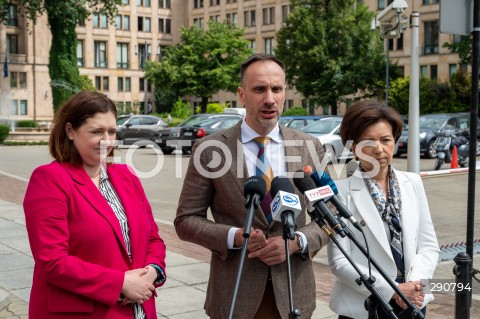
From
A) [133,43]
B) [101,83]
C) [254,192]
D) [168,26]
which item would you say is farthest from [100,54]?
[254,192]

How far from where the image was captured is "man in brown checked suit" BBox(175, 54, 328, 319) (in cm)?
327

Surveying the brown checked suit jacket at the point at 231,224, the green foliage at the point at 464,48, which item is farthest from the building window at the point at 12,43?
the brown checked suit jacket at the point at 231,224

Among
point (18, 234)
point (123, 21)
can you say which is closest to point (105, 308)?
point (18, 234)

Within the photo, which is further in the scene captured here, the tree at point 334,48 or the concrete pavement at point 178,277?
the tree at point 334,48

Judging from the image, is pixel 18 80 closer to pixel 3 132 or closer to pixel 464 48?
pixel 3 132

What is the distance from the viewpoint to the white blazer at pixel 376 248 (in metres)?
3.52

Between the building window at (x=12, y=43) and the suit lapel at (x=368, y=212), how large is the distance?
245ft

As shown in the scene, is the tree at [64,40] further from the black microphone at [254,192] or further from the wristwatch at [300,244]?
the black microphone at [254,192]

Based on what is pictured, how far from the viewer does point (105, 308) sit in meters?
3.15

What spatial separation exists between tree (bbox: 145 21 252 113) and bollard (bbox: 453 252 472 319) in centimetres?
6049

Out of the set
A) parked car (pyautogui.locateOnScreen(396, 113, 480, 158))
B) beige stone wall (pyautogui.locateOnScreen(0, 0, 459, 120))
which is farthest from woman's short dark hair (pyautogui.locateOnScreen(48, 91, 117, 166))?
beige stone wall (pyautogui.locateOnScreen(0, 0, 459, 120))

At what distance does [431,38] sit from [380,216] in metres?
62.4

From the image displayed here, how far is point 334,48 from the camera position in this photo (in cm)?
5169

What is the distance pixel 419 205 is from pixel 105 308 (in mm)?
1674
